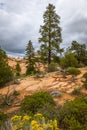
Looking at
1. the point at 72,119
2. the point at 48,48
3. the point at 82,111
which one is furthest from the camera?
the point at 48,48

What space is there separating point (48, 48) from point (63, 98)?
16.6 metres

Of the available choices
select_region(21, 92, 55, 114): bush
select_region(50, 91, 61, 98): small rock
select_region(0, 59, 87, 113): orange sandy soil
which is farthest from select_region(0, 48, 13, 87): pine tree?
select_region(21, 92, 55, 114): bush

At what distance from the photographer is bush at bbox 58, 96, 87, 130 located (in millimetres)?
8930

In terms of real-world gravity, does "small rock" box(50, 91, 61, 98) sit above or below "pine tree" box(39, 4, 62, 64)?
below

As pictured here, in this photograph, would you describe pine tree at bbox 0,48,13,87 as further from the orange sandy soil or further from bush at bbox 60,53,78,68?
bush at bbox 60,53,78,68

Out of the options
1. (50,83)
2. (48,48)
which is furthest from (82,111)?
(48,48)

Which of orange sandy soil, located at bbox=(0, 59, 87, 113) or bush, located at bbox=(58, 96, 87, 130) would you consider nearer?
bush, located at bbox=(58, 96, 87, 130)

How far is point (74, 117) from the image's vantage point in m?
9.59

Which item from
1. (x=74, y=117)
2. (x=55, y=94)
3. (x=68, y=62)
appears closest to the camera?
(x=74, y=117)

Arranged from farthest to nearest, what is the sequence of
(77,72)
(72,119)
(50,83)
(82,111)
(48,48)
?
1. (48,48)
2. (77,72)
3. (50,83)
4. (82,111)
5. (72,119)

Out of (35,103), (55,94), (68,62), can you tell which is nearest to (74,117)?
(35,103)

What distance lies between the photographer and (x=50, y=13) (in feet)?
106

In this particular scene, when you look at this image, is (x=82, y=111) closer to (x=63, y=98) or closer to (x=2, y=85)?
(x=63, y=98)

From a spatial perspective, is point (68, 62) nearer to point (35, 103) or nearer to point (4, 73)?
point (4, 73)
